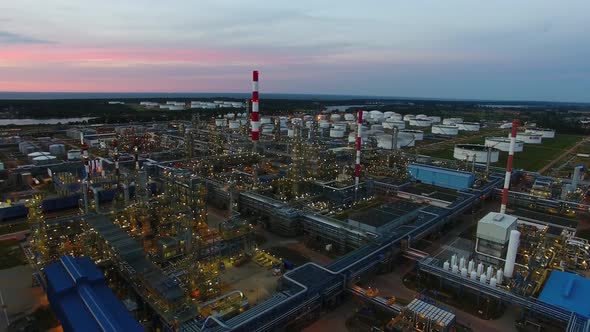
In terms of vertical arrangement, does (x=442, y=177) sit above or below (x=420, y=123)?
below

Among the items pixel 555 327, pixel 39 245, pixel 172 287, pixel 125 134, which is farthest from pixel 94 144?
pixel 555 327

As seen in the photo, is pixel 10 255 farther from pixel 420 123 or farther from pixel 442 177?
pixel 420 123

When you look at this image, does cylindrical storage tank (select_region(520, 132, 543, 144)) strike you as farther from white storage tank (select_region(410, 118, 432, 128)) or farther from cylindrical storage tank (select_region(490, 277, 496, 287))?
cylindrical storage tank (select_region(490, 277, 496, 287))

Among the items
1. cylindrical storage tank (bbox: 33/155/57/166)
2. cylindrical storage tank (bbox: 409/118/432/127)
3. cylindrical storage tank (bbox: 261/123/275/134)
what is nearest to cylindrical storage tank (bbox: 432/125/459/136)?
cylindrical storage tank (bbox: 409/118/432/127)

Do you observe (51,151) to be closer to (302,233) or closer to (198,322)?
(302,233)

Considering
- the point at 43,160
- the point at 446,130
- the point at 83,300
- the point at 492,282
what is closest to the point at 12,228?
the point at 83,300

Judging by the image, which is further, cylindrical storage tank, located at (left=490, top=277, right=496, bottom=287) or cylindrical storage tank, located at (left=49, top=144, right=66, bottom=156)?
cylindrical storage tank, located at (left=49, top=144, right=66, bottom=156)
